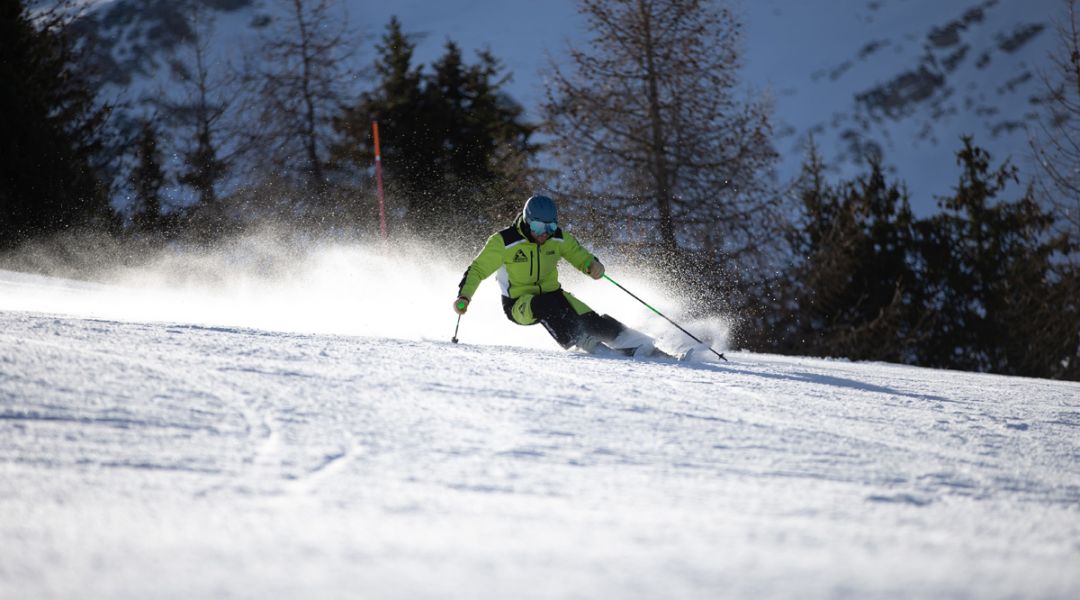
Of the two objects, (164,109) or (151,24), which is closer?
(164,109)

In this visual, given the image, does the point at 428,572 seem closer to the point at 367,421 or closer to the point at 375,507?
the point at 375,507

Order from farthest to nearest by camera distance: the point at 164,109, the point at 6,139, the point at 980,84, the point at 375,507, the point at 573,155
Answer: the point at 980,84 < the point at 164,109 < the point at 6,139 < the point at 573,155 < the point at 375,507

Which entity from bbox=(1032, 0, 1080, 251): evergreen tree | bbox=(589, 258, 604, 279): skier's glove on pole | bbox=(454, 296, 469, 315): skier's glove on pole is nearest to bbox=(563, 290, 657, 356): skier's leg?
bbox=(589, 258, 604, 279): skier's glove on pole

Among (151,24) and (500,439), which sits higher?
(151,24)

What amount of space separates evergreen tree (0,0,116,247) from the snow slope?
54.5 feet

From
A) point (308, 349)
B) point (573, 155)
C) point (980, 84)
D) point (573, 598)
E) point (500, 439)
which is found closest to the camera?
point (573, 598)

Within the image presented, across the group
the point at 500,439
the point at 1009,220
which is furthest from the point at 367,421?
the point at 1009,220

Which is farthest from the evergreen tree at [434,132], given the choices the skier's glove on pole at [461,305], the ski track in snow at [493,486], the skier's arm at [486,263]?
the ski track in snow at [493,486]

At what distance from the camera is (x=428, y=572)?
6.80 ft

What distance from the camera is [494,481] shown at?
2805 mm

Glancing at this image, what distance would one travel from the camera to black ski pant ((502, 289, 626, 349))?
7.03 m

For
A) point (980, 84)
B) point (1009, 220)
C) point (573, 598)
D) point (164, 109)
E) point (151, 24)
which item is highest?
point (151, 24)

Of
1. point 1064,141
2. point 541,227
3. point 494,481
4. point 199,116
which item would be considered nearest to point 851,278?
point 1064,141

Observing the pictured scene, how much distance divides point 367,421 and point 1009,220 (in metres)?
19.8
